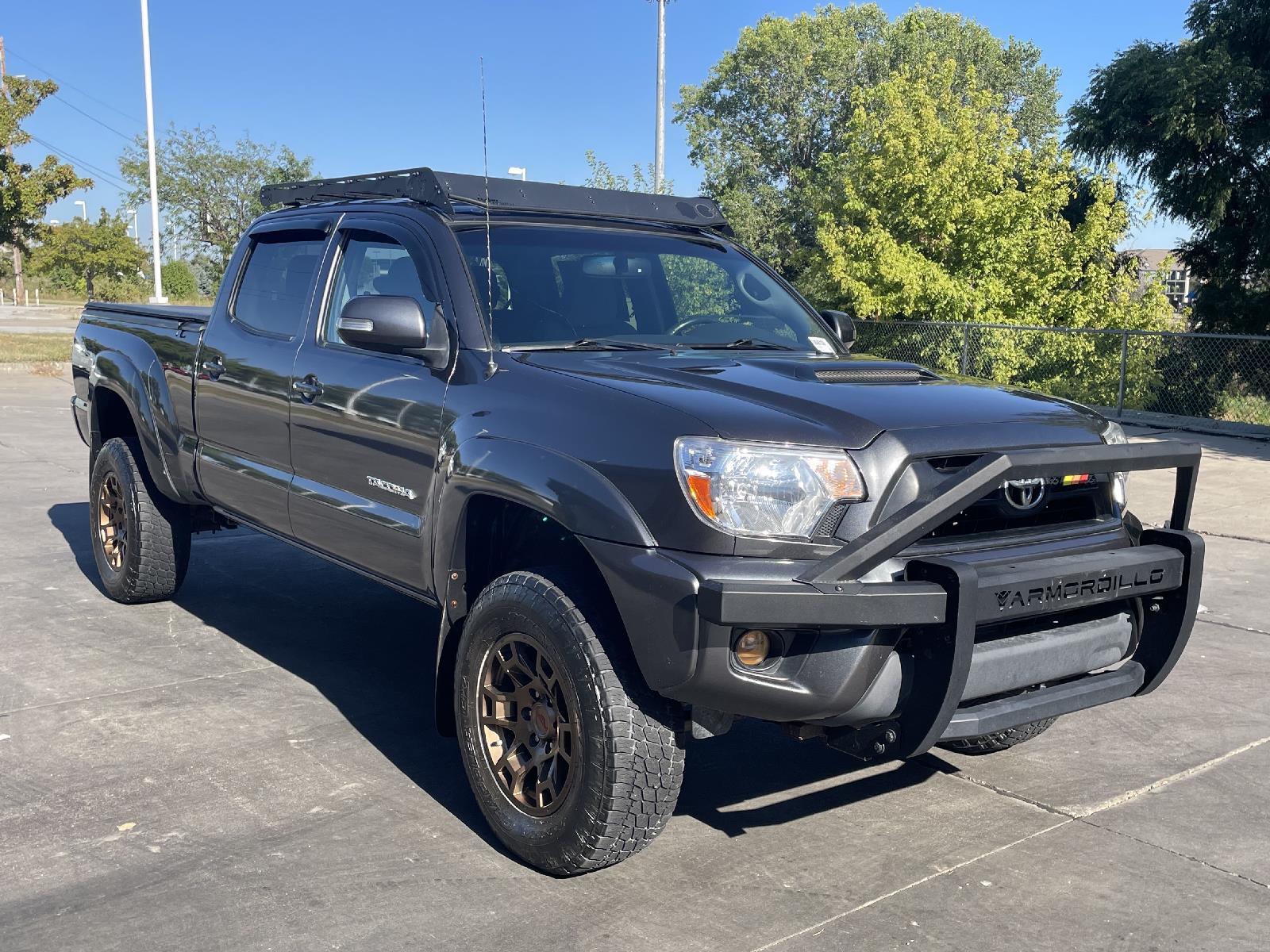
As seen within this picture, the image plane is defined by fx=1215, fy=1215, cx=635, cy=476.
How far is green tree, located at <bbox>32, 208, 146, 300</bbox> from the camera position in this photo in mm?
60312

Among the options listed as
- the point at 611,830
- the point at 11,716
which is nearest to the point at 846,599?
the point at 611,830

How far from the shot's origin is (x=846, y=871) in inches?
139

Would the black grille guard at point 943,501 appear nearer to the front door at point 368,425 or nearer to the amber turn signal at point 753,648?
the amber turn signal at point 753,648

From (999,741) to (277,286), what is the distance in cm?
345

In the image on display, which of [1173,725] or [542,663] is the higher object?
[542,663]

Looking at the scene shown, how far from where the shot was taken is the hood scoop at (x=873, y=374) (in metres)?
3.63

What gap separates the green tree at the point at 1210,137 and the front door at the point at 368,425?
18.8 meters

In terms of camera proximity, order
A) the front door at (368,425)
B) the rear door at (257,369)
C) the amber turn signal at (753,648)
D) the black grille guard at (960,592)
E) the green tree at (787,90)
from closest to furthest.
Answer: the black grille guard at (960,592), the amber turn signal at (753,648), the front door at (368,425), the rear door at (257,369), the green tree at (787,90)

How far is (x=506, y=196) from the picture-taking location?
459 centimetres

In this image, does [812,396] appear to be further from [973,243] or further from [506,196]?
[973,243]

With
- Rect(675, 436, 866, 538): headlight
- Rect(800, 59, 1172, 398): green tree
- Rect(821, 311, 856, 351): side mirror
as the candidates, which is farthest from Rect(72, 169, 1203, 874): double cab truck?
Rect(800, 59, 1172, 398): green tree

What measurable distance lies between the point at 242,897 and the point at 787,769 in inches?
75.8

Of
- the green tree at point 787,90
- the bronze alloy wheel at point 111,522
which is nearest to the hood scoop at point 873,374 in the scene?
the bronze alloy wheel at point 111,522

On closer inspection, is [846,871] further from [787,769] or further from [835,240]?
[835,240]
